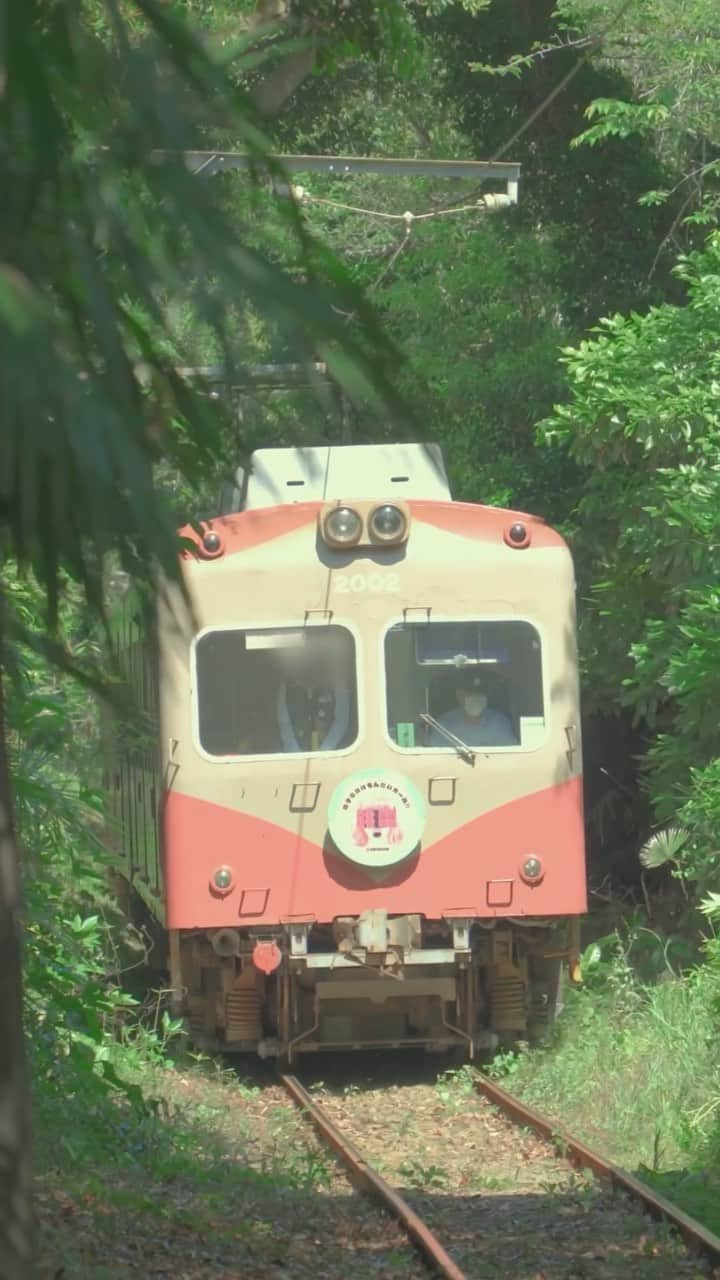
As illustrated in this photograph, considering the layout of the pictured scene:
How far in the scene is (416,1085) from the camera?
451 inches

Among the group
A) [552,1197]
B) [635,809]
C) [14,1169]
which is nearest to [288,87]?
[14,1169]

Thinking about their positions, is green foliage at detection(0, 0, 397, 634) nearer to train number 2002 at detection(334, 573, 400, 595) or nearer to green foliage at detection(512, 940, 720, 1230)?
green foliage at detection(512, 940, 720, 1230)

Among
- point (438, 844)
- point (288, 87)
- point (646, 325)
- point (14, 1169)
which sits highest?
point (646, 325)

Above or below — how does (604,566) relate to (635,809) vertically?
above

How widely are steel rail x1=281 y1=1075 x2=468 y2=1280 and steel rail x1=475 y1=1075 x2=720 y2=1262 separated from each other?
0.82m

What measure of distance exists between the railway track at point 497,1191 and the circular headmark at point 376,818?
138cm

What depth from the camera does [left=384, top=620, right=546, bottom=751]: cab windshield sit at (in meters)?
10.9

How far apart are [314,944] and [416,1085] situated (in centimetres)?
113

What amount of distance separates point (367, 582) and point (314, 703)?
0.76m

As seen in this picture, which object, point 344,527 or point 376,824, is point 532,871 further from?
point 344,527

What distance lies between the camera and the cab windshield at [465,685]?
10.9 metres

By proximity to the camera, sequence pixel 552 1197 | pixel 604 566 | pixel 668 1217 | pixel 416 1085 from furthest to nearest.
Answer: pixel 604 566 → pixel 416 1085 → pixel 552 1197 → pixel 668 1217

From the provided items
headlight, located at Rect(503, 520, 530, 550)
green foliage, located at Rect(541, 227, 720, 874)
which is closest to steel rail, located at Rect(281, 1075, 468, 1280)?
green foliage, located at Rect(541, 227, 720, 874)

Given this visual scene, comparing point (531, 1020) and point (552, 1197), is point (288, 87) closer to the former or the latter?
point (552, 1197)
